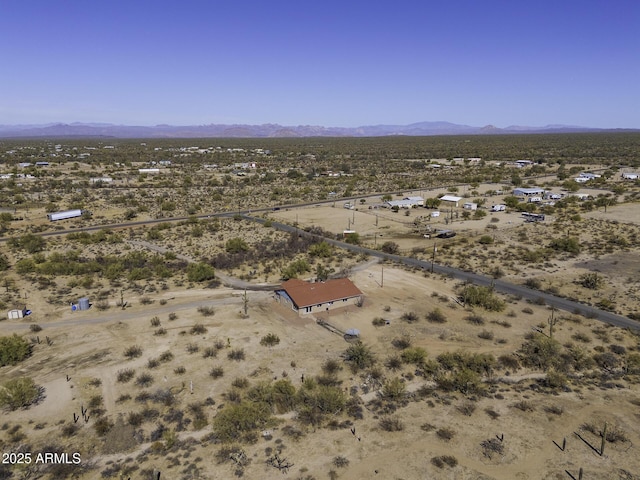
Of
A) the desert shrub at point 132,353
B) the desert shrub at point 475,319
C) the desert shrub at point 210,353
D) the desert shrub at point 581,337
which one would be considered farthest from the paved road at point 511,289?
the desert shrub at point 132,353

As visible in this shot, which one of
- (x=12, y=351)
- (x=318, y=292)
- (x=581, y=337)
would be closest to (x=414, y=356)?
(x=318, y=292)

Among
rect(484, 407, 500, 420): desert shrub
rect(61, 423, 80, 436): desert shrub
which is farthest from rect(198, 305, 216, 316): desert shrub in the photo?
rect(484, 407, 500, 420): desert shrub

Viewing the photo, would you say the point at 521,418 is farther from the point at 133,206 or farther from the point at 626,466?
the point at 133,206

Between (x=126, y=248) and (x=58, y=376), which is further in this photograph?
(x=126, y=248)

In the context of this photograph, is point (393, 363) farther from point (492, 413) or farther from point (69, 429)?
point (69, 429)

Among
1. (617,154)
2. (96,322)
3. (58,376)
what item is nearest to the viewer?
(58,376)

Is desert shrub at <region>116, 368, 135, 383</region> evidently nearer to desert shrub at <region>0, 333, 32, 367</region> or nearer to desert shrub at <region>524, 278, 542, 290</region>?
desert shrub at <region>0, 333, 32, 367</region>

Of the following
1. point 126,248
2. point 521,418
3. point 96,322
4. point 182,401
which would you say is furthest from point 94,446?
point 126,248
